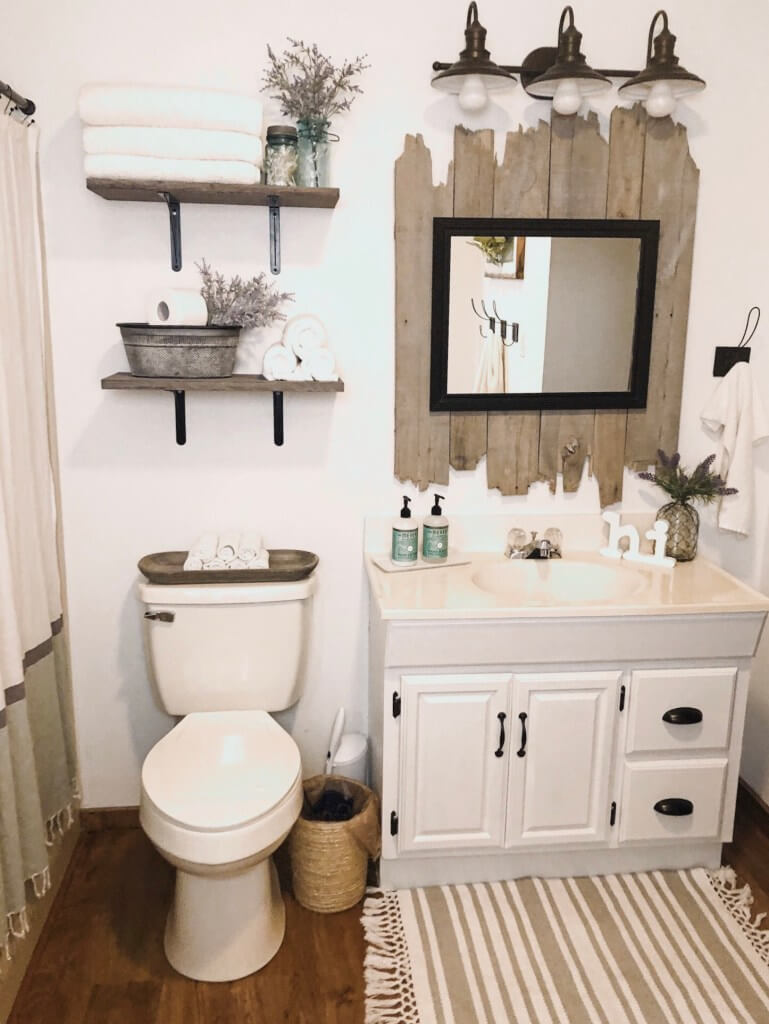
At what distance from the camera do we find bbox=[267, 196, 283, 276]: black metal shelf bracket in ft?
7.57

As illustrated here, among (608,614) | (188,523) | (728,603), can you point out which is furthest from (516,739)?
(188,523)

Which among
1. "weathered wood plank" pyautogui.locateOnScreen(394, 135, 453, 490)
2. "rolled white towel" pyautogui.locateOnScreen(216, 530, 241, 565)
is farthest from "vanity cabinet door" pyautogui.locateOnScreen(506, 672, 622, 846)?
"rolled white towel" pyautogui.locateOnScreen(216, 530, 241, 565)

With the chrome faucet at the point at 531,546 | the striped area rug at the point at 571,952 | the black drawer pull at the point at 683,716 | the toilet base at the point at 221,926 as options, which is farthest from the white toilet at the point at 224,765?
the black drawer pull at the point at 683,716

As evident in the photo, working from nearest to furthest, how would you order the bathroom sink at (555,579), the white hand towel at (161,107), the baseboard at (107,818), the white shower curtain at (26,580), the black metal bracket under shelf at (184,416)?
the white shower curtain at (26,580) → the white hand towel at (161,107) → the black metal bracket under shelf at (184,416) → the bathroom sink at (555,579) → the baseboard at (107,818)

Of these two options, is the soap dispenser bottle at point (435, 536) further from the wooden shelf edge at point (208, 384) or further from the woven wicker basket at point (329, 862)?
the woven wicker basket at point (329, 862)

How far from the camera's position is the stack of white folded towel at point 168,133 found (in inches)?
79.9

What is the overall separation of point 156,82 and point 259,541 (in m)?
1.20

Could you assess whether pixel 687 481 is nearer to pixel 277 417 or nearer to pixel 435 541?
pixel 435 541

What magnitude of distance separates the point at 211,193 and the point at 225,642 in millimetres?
1129

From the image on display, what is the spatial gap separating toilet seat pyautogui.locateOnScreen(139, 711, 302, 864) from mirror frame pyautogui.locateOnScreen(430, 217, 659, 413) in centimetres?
104

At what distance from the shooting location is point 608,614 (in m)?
2.15

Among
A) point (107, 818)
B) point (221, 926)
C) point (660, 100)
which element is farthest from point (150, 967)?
point (660, 100)

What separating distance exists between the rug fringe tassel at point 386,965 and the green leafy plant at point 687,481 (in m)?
1.36

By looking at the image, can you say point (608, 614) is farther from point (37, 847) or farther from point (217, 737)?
point (37, 847)
